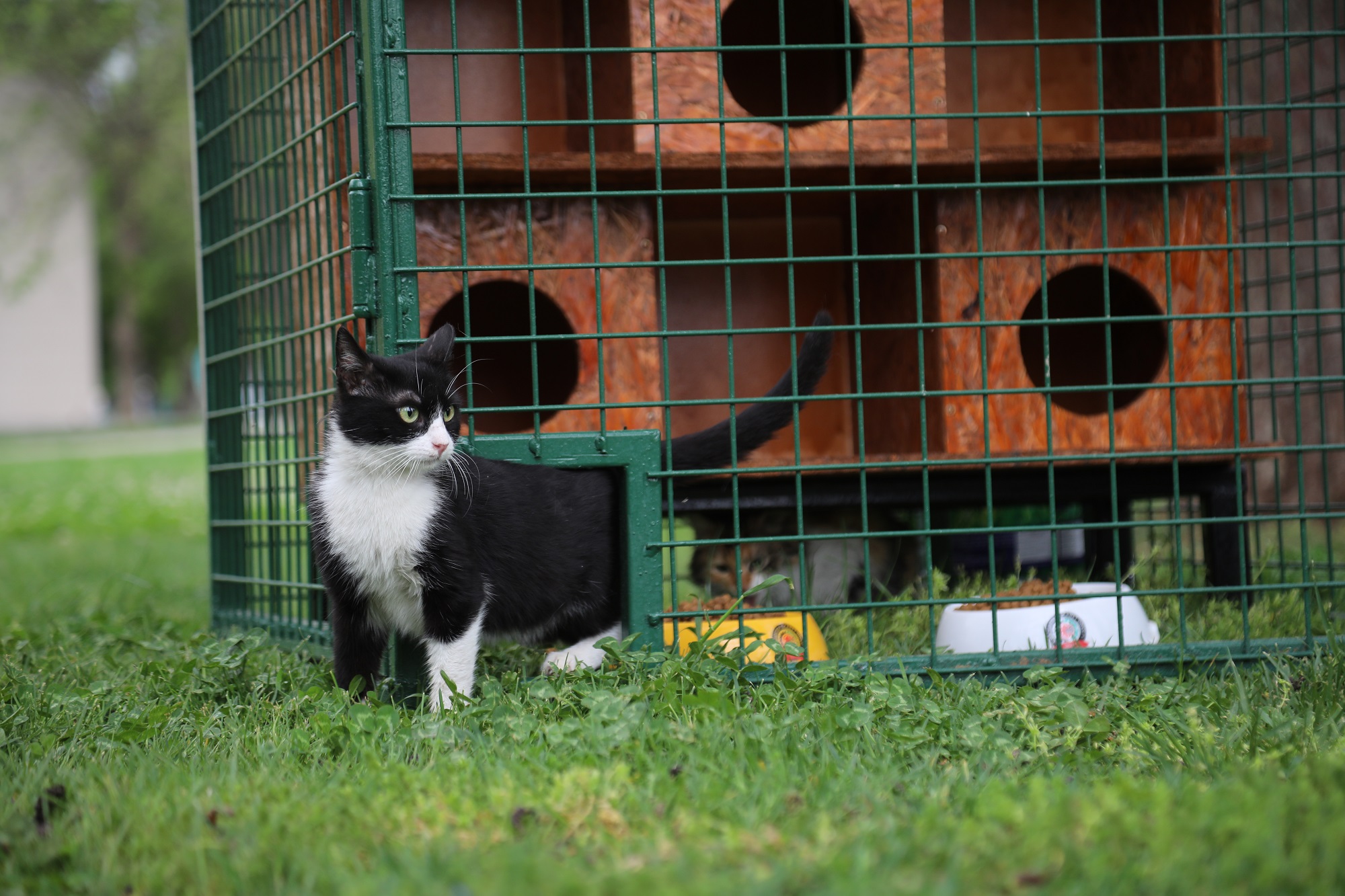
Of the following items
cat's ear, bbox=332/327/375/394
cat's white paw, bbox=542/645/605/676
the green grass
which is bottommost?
the green grass

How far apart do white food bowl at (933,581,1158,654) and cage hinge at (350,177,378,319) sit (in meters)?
1.62

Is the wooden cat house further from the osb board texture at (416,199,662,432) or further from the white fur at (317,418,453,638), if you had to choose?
the white fur at (317,418,453,638)

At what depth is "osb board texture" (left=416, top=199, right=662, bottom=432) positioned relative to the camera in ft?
10.6

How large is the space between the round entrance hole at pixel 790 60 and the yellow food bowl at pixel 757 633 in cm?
193

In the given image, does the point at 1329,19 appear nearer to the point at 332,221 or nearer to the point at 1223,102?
the point at 1223,102

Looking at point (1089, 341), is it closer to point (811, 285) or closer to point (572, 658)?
point (811, 285)

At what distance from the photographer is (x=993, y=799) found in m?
1.67

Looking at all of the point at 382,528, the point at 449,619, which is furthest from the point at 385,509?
the point at 449,619

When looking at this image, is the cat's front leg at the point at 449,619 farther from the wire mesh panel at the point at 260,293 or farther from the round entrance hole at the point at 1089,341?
the round entrance hole at the point at 1089,341

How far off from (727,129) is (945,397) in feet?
3.41

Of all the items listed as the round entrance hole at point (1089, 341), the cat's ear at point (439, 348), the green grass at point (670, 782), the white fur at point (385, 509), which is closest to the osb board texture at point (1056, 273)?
the round entrance hole at point (1089, 341)

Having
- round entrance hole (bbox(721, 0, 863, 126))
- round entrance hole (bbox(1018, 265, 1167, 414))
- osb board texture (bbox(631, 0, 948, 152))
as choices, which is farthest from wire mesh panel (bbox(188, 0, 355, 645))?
round entrance hole (bbox(1018, 265, 1167, 414))

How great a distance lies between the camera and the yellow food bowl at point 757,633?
260 cm

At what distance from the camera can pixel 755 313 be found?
4.07 m
